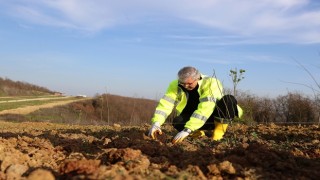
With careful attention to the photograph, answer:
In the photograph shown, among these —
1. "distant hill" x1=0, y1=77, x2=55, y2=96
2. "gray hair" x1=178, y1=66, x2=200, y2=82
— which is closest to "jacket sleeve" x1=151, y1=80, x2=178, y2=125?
"gray hair" x1=178, y1=66, x2=200, y2=82

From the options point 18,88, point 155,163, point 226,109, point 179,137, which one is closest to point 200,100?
point 226,109

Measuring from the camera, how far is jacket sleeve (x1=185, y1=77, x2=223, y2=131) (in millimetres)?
4613

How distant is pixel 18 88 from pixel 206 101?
36.9 metres

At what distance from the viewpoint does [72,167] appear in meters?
2.68

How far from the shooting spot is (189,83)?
4.84 metres

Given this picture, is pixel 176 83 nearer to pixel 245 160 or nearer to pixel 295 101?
pixel 245 160

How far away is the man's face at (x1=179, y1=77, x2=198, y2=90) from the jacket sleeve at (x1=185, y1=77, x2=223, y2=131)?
0.13 m

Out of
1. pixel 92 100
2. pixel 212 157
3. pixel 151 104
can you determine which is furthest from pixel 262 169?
pixel 92 100

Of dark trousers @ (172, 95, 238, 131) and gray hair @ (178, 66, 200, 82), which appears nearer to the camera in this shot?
gray hair @ (178, 66, 200, 82)

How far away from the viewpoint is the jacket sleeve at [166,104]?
500 cm

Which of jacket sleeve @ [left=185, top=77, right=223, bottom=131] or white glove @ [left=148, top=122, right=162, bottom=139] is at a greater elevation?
jacket sleeve @ [left=185, top=77, right=223, bottom=131]

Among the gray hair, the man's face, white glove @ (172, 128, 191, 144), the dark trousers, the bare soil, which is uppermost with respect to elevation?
the gray hair

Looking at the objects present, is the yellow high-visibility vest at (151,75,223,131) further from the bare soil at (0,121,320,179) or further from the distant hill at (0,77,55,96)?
the distant hill at (0,77,55,96)

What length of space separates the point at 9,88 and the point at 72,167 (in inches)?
1412
